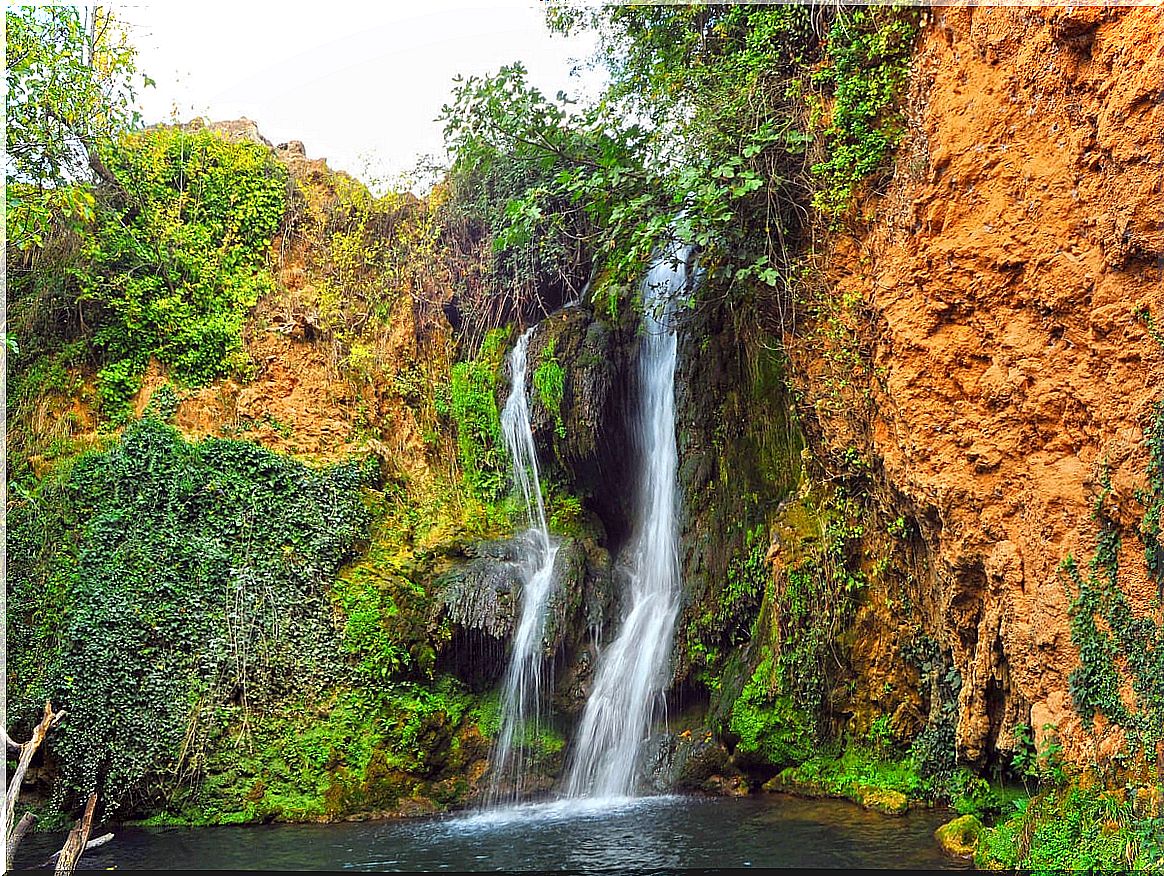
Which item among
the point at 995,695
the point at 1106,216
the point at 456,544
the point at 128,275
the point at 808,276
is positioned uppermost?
the point at 128,275

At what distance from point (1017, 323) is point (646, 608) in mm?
6682

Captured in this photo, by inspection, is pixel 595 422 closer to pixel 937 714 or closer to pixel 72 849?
pixel 937 714

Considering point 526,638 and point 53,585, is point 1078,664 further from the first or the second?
point 53,585

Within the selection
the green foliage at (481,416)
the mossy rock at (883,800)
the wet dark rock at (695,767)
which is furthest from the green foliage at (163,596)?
the mossy rock at (883,800)

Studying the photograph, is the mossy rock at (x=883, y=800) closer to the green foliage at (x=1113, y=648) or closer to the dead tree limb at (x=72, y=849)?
the green foliage at (x=1113, y=648)

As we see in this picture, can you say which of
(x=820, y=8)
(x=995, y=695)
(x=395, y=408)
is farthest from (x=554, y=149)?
(x=995, y=695)

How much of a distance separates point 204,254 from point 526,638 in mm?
8052

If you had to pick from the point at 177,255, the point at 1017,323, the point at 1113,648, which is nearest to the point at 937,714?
the point at 1113,648

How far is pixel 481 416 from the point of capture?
599 inches

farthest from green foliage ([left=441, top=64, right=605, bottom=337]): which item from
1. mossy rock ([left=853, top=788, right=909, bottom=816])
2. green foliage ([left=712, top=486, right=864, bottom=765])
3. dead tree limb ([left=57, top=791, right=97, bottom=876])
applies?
dead tree limb ([left=57, top=791, right=97, bottom=876])

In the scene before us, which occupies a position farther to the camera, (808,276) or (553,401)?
(553,401)

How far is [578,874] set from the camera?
25.4 feet

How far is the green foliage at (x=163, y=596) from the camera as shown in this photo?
11.0 metres

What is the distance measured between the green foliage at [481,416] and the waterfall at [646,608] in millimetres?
2417
